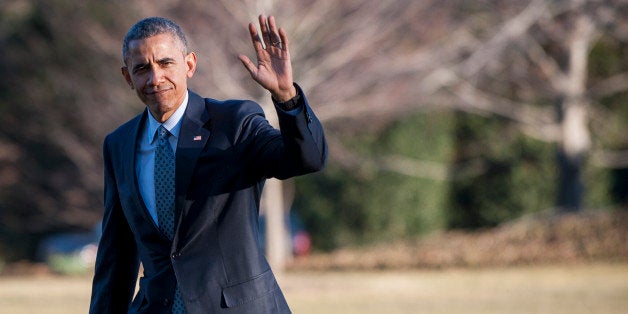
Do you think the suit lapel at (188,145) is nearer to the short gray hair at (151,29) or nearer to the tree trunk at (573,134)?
the short gray hair at (151,29)

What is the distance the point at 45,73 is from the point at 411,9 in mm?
7913

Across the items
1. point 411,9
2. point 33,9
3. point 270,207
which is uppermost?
point 33,9

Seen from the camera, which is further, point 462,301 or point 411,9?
point 411,9

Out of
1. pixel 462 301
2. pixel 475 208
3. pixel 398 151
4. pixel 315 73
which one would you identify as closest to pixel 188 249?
pixel 462 301

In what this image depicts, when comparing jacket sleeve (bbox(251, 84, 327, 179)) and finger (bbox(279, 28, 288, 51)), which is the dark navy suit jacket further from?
finger (bbox(279, 28, 288, 51))

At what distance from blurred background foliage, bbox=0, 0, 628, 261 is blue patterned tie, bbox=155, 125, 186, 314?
43.1 feet

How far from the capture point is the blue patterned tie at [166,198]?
3.72 meters

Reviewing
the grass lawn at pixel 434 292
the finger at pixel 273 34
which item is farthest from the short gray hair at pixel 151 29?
the grass lawn at pixel 434 292

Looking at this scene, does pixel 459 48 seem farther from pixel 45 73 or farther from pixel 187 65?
pixel 187 65

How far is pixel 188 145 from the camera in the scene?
3.74 meters

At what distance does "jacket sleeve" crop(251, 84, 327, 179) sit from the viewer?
3.47m

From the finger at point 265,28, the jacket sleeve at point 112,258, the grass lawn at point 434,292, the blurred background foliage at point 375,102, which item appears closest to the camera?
the finger at point 265,28

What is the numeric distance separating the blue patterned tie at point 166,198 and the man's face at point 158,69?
18 cm

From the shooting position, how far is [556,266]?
18672mm
